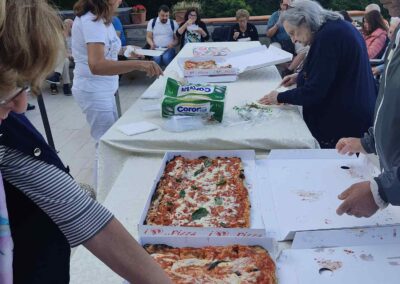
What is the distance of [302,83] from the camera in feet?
7.66

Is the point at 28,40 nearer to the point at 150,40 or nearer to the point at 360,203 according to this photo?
the point at 360,203

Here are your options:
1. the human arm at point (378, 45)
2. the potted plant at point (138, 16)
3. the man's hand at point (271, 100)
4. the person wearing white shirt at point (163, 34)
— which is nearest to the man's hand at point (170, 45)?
the person wearing white shirt at point (163, 34)

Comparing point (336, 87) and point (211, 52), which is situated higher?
point (336, 87)

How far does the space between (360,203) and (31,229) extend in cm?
88

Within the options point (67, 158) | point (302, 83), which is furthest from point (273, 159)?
point (67, 158)

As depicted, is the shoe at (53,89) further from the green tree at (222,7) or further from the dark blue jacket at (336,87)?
the dark blue jacket at (336,87)

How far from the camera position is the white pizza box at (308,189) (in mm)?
1298

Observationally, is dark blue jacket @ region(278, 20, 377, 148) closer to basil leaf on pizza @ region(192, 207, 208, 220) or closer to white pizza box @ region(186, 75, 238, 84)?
white pizza box @ region(186, 75, 238, 84)

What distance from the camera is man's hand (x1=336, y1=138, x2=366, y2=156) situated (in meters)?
1.60

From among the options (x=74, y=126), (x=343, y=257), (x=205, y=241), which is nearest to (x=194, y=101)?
(x=205, y=241)

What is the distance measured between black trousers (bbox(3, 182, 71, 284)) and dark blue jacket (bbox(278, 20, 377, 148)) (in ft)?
5.06

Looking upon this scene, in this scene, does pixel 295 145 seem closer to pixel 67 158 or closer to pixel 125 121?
pixel 125 121

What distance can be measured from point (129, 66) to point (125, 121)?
39 centimetres

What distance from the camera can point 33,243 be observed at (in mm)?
898
